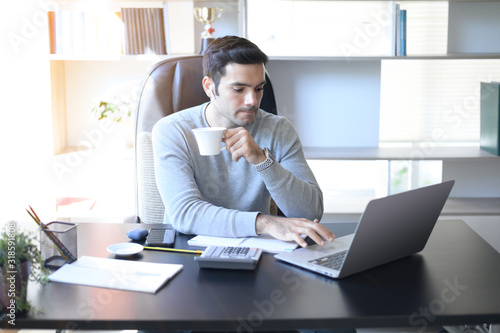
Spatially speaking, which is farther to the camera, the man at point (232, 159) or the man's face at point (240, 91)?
the man's face at point (240, 91)

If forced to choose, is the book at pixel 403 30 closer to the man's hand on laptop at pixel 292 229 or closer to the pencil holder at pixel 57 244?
the man's hand on laptop at pixel 292 229

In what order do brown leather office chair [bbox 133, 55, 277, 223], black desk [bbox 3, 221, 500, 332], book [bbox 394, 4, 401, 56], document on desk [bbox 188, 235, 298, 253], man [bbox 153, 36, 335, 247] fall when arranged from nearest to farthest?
black desk [bbox 3, 221, 500, 332] → document on desk [bbox 188, 235, 298, 253] → man [bbox 153, 36, 335, 247] → brown leather office chair [bbox 133, 55, 277, 223] → book [bbox 394, 4, 401, 56]

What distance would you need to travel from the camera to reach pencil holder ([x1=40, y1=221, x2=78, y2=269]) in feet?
4.33

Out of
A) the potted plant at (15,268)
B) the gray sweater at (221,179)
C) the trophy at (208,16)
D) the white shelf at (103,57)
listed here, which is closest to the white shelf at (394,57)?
the trophy at (208,16)

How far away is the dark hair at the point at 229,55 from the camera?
185cm

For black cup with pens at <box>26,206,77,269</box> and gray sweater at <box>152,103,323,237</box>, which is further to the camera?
gray sweater at <box>152,103,323,237</box>

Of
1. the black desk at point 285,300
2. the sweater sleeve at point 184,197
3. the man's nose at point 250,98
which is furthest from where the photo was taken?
the man's nose at point 250,98

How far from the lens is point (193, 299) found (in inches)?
44.6

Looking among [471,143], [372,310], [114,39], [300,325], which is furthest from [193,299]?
[471,143]

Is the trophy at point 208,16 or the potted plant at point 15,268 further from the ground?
the trophy at point 208,16

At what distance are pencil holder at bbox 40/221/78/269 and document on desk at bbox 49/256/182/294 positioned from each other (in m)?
0.03

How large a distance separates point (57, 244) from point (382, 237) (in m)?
0.76

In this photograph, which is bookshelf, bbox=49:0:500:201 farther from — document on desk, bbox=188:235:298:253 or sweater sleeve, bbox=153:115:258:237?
document on desk, bbox=188:235:298:253

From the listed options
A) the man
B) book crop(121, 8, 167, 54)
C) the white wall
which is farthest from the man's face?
the white wall
